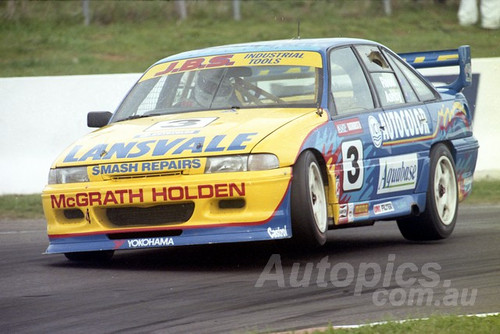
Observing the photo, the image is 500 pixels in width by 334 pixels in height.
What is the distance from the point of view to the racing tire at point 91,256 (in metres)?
7.78

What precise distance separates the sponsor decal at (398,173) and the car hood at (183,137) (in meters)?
0.81

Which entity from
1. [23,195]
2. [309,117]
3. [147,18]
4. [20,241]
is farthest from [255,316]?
[147,18]

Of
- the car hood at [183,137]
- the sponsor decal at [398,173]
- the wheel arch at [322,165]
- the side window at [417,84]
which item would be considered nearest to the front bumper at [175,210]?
the car hood at [183,137]

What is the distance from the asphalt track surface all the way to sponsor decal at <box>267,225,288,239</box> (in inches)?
8.4

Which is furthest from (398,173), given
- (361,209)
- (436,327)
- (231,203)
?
(436,327)

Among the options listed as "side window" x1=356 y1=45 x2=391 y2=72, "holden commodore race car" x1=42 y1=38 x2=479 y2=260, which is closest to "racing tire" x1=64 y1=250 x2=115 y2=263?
"holden commodore race car" x1=42 y1=38 x2=479 y2=260

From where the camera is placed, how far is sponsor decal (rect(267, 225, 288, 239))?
701 centimetres

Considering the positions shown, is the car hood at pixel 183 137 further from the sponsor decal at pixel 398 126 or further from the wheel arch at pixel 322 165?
the sponsor decal at pixel 398 126

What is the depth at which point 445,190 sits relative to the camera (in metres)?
9.09

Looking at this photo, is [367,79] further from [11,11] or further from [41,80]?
[11,11]

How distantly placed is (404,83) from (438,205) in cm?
99

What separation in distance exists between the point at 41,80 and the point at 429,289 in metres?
7.81

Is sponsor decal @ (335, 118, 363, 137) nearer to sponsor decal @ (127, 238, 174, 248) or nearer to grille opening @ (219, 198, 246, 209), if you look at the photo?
grille opening @ (219, 198, 246, 209)

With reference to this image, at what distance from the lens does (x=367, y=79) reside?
28.5 feet
